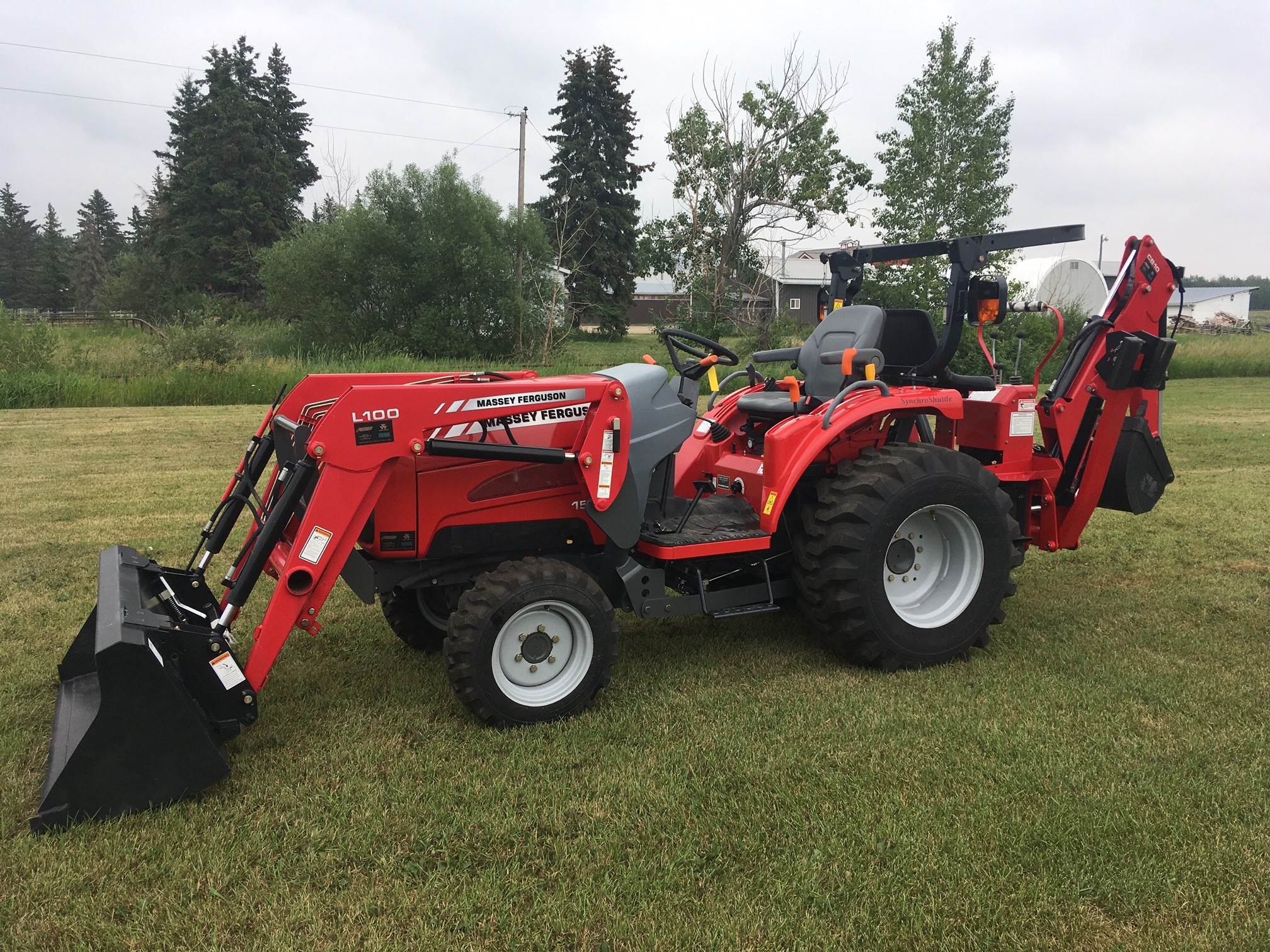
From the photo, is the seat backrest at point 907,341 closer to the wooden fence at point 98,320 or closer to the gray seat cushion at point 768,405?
the gray seat cushion at point 768,405

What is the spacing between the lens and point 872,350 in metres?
4.46

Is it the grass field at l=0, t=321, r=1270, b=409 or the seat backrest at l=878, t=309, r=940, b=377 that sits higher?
the seat backrest at l=878, t=309, r=940, b=377

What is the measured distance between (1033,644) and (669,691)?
1.97m

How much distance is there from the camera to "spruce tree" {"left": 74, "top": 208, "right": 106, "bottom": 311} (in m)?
62.9

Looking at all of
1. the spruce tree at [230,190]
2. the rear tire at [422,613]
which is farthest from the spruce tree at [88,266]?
the rear tire at [422,613]

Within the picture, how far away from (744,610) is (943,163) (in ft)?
66.5

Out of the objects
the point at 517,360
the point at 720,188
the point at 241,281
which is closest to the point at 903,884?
the point at 720,188

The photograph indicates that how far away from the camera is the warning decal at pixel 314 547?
3.20 meters

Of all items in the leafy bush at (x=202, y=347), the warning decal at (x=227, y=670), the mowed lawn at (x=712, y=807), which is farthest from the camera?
the leafy bush at (x=202, y=347)

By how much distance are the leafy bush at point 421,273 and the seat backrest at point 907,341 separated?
20504mm

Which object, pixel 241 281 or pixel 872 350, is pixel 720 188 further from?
pixel 241 281

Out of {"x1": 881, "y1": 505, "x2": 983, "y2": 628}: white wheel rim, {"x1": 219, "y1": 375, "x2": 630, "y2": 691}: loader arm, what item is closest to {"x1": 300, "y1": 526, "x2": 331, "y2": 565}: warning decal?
{"x1": 219, "y1": 375, "x2": 630, "y2": 691}: loader arm

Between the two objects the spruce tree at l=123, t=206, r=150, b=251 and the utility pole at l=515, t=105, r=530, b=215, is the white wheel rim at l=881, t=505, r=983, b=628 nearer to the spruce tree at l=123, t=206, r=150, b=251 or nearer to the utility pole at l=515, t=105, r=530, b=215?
the utility pole at l=515, t=105, r=530, b=215

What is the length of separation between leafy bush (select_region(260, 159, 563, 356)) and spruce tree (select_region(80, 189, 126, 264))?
5274cm
